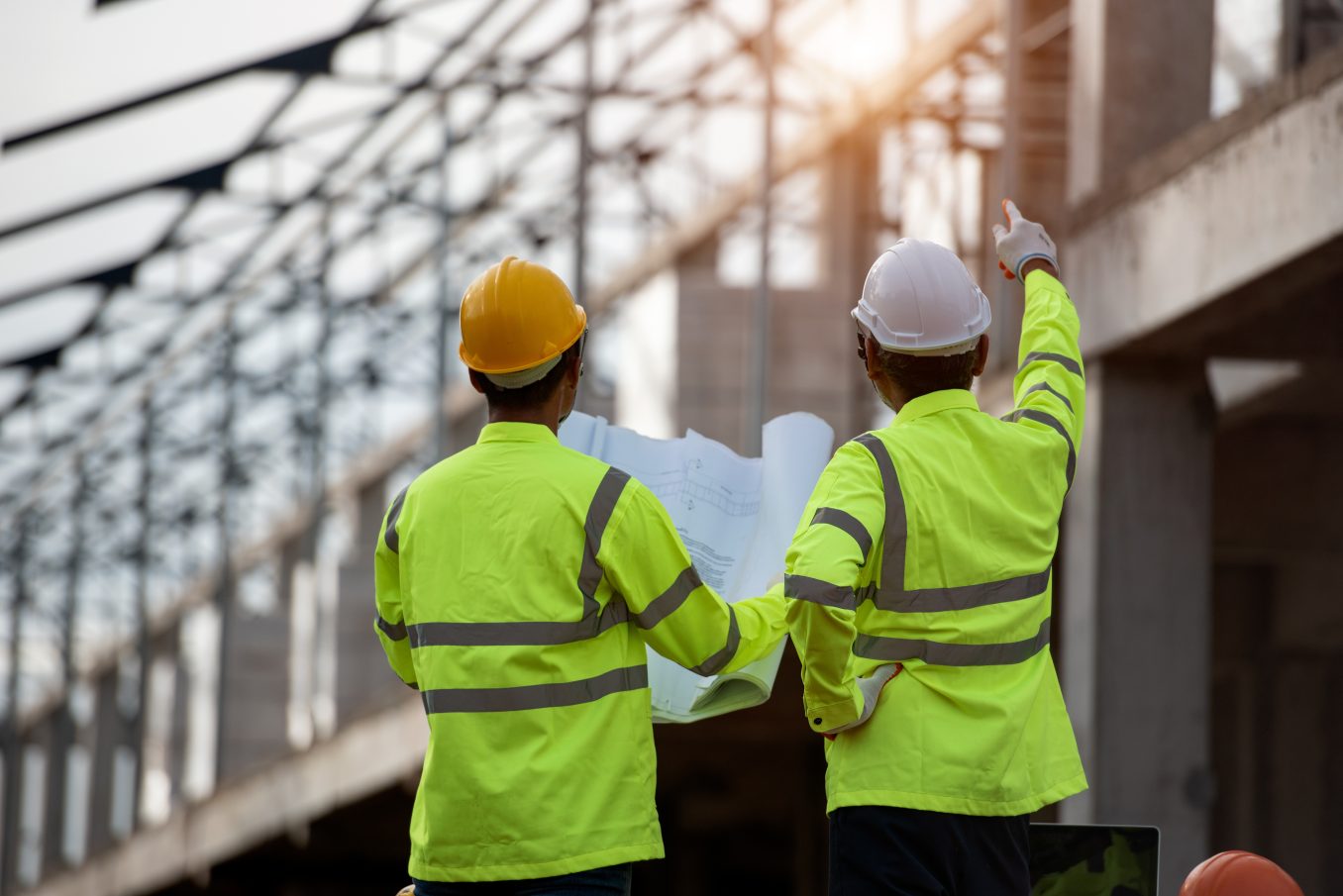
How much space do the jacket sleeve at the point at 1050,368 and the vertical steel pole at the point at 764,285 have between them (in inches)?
267

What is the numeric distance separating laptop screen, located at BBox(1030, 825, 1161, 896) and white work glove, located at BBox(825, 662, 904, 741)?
0.65 metres

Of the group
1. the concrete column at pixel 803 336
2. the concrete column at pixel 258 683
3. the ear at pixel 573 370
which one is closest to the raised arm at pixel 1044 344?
the ear at pixel 573 370

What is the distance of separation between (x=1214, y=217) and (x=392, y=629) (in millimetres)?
5730

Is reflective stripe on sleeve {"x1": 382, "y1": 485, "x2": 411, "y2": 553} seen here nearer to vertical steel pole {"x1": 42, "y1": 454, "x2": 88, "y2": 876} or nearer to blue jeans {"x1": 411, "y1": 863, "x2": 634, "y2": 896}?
blue jeans {"x1": 411, "y1": 863, "x2": 634, "y2": 896}

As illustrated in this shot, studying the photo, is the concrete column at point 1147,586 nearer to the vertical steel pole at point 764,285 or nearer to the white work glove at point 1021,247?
the vertical steel pole at point 764,285

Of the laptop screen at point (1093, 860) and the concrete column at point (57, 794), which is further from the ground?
the laptop screen at point (1093, 860)

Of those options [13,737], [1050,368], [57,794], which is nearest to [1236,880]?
[1050,368]

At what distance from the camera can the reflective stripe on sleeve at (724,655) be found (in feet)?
14.3

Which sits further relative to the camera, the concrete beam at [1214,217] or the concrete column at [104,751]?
the concrete column at [104,751]

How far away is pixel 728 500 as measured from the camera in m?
5.23

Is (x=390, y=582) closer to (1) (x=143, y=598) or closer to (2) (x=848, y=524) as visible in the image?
(2) (x=848, y=524)

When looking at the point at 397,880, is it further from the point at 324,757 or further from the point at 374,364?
the point at 374,364

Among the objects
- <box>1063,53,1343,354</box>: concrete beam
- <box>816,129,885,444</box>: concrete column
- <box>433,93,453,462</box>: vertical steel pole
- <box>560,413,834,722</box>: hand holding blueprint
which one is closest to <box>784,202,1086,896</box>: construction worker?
<box>560,413,834,722</box>: hand holding blueprint

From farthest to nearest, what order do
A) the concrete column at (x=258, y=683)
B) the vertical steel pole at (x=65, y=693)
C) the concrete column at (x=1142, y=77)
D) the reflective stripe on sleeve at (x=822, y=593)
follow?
the concrete column at (x=258, y=683)
the vertical steel pole at (x=65, y=693)
the concrete column at (x=1142, y=77)
the reflective stripe on sleeve at (x=822, y=593)
